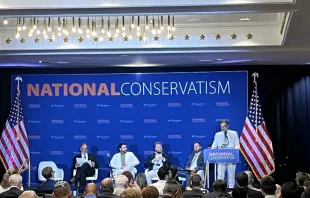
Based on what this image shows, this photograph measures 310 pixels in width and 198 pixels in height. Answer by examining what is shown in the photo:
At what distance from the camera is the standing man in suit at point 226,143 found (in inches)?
463

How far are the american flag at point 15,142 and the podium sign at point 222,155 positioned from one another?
4.01 m

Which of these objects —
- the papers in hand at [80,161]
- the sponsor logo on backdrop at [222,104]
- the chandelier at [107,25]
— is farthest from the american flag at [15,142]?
the sponsor logo on backdrop at [222,104]

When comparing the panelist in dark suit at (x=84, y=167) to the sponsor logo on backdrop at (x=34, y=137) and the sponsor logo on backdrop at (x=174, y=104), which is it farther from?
the sponsor logo on backdrop at (x=174, y=104)

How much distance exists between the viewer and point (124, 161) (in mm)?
Answer: 12000

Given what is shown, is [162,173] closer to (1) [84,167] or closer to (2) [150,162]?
(2) [150,162]

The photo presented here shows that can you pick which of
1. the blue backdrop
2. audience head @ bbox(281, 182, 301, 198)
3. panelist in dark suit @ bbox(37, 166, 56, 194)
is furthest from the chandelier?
audience head @ bbox(281, 182, 301, 198)

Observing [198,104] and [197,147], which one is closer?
[197,147]

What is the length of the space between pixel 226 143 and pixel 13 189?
635 centimetres

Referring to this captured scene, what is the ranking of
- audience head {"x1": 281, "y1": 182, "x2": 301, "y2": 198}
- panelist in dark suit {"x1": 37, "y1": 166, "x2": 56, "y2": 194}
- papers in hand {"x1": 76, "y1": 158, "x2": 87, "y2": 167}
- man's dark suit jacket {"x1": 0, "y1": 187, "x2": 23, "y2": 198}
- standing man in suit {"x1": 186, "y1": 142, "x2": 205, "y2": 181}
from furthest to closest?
1. papers in hand {"x1": 76, "y1": 158, "x2": 87, "y2": 167}
2. standing man in suit {"x1": 186, "y1": 142, "x2": 205, "y2": 181}
3. panelist in dark suit {"x1": 37, "y1": 166, "x2": 56, "y2": 194}
4. man's dark suit jacket {"x1": 0, "y1": 187, "x2": 23, "y2": 198}
5. audience head {"x1": 281, "y1": 182, "x2": 301, "y2": 198}

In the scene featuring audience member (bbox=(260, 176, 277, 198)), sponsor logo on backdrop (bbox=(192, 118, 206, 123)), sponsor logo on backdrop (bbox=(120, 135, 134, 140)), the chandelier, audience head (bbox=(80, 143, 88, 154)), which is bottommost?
audience member (bbox=(260, 176, 277, 198))

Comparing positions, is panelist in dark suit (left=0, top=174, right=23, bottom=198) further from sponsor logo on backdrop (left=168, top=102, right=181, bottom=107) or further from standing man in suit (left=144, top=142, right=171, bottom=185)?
sponsor logo on backdrop (left=168, top=102, right=181, bottom=107)

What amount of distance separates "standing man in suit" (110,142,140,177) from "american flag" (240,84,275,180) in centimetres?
233

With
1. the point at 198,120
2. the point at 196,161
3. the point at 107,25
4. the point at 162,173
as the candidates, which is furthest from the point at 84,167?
the point at 162,173

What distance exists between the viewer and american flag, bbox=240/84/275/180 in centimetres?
1179
